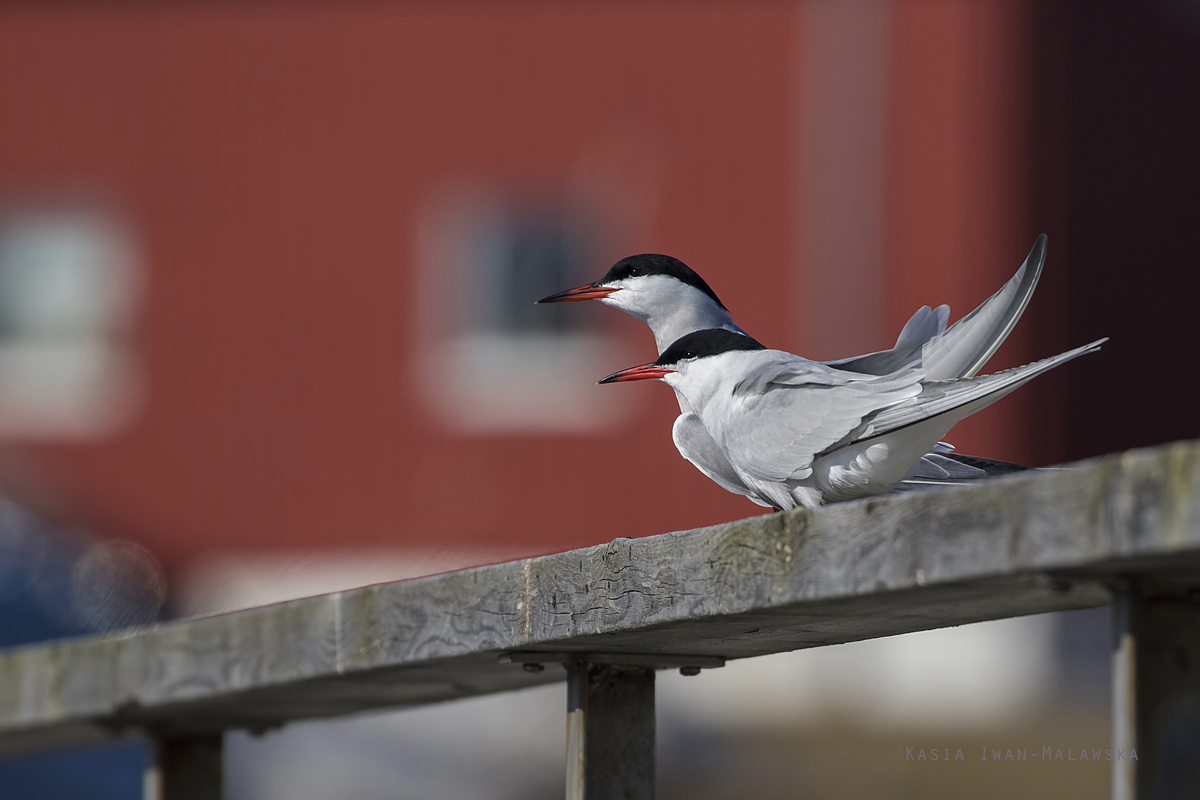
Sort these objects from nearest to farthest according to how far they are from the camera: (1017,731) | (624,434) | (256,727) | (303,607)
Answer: (303,607)
(256,727)
(1017,731)
(624,434)

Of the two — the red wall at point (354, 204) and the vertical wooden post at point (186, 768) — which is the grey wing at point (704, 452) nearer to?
the vertical wooden post at point (186, 768)

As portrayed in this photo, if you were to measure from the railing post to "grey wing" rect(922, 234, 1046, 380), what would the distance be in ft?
2.32

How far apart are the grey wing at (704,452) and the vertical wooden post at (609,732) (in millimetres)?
655

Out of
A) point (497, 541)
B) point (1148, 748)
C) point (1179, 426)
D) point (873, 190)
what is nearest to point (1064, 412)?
point (1179, 426)

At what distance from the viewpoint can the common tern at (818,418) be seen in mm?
2285

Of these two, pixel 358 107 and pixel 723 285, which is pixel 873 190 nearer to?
pixel 723 285

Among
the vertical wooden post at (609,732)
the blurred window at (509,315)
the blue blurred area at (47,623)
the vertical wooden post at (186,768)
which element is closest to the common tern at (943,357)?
the vertical wooden post at (609,732)

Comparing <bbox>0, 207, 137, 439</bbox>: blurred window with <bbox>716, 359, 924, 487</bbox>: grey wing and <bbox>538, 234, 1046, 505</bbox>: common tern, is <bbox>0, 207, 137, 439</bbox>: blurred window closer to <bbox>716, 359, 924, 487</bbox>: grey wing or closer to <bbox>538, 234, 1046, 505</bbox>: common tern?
<bbox>538, 234, 1046, 505</bbox>: common tern

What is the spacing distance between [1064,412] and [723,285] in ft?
7.22

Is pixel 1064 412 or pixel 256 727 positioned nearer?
pixel 256 727

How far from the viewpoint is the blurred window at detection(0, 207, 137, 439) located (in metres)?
10.2

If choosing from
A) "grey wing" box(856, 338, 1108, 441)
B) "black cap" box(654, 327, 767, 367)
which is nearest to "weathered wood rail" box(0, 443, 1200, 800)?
"grey wing" box(856, 338, 1108, 441)

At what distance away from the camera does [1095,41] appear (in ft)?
31.6

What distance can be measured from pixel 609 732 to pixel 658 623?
12.5 inches
